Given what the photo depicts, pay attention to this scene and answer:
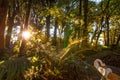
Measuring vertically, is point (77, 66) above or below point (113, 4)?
below

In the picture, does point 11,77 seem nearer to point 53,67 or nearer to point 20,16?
point 53,67

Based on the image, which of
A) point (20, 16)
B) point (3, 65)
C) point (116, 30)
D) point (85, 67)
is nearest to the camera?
point (3, 65)

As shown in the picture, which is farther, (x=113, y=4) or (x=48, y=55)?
(x=113, y=4)

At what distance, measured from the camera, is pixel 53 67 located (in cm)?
470

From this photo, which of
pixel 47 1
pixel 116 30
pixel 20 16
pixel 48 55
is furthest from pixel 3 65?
pixel 116 30

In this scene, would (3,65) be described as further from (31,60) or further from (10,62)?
(31,60)

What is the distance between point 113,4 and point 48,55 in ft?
72.2

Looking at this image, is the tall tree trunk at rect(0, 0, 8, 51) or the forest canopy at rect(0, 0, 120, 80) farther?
the tall tree trunk at rect(0, 0, 8, 51)

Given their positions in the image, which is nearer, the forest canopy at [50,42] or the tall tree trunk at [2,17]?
the forest canopy at [50,42]

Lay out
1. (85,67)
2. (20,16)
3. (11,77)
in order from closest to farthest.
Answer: (11,77) < (85,67) < (20,16)

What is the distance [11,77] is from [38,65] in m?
0.61

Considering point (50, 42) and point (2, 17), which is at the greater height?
point (2, 17)

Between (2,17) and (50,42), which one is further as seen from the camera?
(2,17)

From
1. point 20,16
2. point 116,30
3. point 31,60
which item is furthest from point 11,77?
point 116,30
